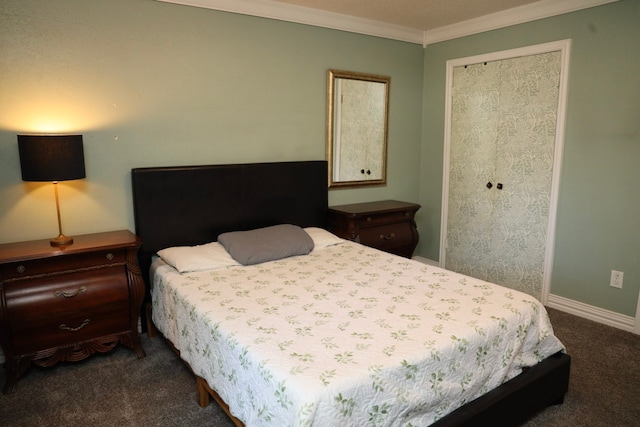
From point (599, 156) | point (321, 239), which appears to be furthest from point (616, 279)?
point (321, 239)

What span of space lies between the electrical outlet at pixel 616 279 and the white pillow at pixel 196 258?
265 cm

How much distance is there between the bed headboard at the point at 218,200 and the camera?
2.91 metres

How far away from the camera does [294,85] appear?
3.55m

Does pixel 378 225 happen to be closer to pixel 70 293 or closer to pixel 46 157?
pixel 70 293

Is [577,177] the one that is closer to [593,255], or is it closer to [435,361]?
[593,255]

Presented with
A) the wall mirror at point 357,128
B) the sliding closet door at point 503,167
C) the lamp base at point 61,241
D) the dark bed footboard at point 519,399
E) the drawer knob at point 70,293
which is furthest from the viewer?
the wall mirror at point 357,128

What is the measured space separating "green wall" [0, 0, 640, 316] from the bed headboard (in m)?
0.14

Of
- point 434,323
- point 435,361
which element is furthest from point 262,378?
point 434,323

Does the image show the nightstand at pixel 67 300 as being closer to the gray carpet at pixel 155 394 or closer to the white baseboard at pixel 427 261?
the gray carpet at pixel 155 394

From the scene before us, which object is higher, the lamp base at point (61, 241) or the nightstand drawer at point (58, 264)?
the lamp base at point (61, 241)

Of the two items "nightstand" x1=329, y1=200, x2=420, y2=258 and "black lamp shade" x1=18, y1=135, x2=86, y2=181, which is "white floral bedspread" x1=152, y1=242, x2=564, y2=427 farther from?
"nightstand" x1=329, y1=200, x2=420, y2=258

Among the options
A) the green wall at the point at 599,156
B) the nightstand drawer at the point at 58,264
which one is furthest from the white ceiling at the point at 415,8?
the nightstand drawer at the point at 58,264

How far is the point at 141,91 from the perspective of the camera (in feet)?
9.50

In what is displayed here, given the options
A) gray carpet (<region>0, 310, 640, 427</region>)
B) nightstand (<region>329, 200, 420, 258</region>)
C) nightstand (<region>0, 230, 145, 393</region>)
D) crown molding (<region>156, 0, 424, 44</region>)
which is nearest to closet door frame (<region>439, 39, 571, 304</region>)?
crown molding (<region>156, 0, 424, 44</region>)
